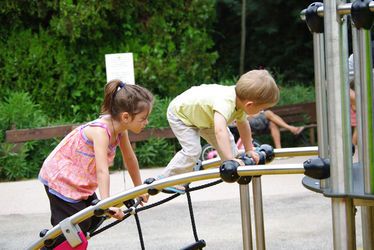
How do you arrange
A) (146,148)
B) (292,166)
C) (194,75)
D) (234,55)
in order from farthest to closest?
1. (234,55)
2. (194,75)
3. (146,148)
4. (292,166)

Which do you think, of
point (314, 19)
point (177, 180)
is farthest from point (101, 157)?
point (314, 19)

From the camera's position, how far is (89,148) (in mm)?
3773

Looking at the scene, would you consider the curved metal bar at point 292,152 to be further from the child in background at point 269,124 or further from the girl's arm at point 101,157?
the child in background at point 269,124

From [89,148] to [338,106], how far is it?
163cm

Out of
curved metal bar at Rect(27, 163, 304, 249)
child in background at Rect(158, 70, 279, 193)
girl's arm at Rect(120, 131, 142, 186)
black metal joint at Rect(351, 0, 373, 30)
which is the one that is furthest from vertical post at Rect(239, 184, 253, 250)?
black metal joint at Rect(351, 0, 373, 30)

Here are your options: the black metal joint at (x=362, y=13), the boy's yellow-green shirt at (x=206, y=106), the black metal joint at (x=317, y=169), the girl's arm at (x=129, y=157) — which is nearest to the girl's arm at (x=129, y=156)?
the girl's arm at (x=129, y=157)

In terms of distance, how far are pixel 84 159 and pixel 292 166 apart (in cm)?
140

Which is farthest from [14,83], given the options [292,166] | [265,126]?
[292,166]

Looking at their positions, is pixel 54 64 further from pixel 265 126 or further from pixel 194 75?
pixel 265 126

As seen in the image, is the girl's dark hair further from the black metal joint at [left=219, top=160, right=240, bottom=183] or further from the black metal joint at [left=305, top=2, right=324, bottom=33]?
the black metal joint at [left=305, top=2, right=324, bottom=33]

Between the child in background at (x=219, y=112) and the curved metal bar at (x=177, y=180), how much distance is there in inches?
25.9

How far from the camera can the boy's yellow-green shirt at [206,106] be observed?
13.1 ft

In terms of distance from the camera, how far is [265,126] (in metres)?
10.6

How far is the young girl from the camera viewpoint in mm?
3672
